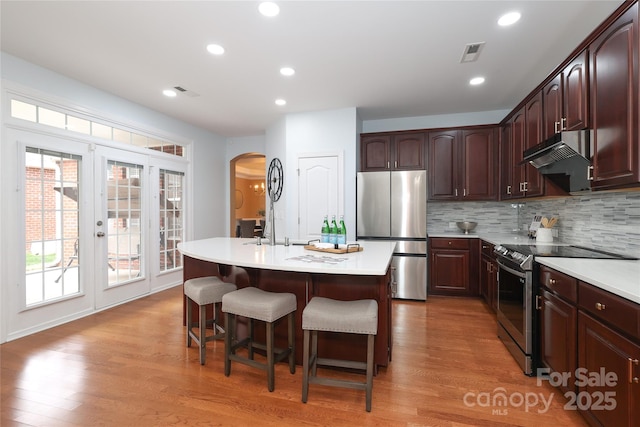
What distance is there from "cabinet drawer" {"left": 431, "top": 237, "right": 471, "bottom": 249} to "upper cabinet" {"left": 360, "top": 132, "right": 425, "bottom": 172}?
3.55 feet

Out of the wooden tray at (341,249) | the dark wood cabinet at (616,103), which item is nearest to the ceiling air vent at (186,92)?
the wooden tray at (341,249)

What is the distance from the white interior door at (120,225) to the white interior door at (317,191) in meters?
2.24

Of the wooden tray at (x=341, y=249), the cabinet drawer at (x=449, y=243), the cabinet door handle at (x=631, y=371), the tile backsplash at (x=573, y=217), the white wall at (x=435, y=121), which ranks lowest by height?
the cabinet door handle at (x=631, y=371)

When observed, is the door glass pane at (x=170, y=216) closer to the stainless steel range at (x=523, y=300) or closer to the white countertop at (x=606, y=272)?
the stainless steel range at (x=523, y=300)

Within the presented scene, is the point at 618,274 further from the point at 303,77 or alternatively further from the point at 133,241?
the point at 133,241

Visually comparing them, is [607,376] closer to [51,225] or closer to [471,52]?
[471,52]

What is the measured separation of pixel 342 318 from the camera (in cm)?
184

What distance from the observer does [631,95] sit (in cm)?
168

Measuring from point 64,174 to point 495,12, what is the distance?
14.5 ft

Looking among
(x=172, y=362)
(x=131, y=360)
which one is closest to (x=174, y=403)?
(x=172, y=362)

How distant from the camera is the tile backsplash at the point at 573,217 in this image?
2.29 meters

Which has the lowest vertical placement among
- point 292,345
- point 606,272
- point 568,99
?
point 292,345

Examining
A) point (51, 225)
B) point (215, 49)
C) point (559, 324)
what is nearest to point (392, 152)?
point (215, 49)

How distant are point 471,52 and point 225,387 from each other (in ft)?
11.4
